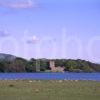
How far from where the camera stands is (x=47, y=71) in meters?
169

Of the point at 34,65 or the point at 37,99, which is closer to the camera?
the point at 37,99

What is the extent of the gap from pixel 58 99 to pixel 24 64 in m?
123

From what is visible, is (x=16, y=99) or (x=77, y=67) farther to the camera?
(x=77, y=67)

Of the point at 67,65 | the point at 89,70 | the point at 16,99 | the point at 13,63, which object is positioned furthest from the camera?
the point at 89,70

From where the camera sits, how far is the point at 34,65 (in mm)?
168000

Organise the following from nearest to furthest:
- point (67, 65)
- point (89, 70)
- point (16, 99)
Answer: point (16, 99) → point (67, 65) → point (89, 70)

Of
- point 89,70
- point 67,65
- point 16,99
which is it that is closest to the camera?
point 16,99

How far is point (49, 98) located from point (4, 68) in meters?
121

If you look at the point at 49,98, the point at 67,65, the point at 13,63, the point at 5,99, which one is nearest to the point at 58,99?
the point at 49,98

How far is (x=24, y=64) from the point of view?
15850 centimetres

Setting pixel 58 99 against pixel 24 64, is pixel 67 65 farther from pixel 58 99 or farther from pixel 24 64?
pixel 58 99

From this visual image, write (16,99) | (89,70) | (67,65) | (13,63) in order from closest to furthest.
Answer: (16,99) < (13,63) < (67,65) < (89,70)

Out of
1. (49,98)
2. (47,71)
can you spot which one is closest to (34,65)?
(47,71)

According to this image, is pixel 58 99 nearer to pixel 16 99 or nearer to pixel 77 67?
pixel 16 99
